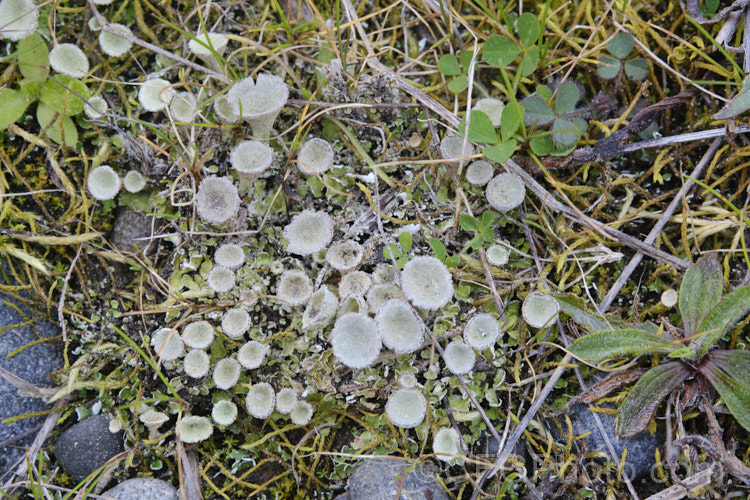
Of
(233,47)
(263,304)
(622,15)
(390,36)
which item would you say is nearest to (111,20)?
(233,47)

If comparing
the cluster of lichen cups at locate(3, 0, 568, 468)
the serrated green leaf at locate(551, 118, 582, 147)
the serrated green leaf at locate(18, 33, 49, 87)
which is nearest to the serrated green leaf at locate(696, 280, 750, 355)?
the cluster of lichen cups at locate(3, 0, 568, 468)

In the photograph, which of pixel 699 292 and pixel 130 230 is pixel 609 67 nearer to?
pixel 699 292

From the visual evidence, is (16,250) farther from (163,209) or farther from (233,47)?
(233,47)

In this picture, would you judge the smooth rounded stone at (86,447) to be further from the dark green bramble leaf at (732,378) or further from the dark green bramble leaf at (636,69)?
the dark green bramble leaf at (636,69)

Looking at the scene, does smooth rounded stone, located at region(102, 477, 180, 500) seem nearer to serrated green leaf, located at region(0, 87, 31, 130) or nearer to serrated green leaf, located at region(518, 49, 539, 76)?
serrated green leaf, located at region(0, 87, 31, 130)

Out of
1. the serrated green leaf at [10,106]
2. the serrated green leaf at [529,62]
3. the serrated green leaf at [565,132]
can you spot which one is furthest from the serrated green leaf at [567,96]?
the serrated green leaf at [10,106]
